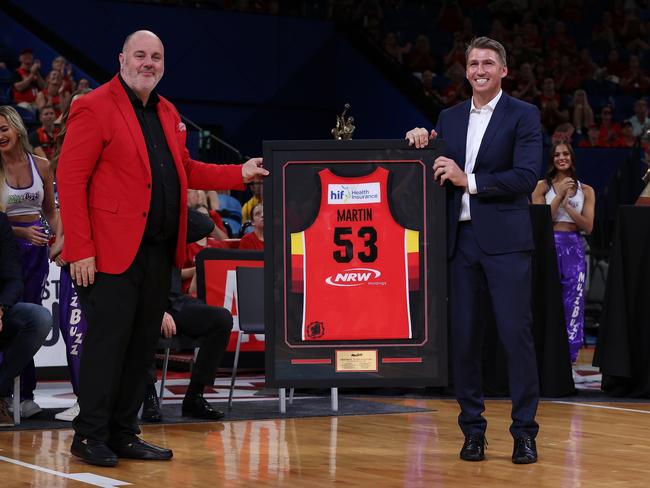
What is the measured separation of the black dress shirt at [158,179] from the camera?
5359mm

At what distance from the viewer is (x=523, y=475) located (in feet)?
16.6

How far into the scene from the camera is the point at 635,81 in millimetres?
18344

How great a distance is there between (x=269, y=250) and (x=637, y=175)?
860cm

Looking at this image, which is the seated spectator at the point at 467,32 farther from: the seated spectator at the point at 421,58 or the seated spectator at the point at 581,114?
the seated spectator at the point at 581,114

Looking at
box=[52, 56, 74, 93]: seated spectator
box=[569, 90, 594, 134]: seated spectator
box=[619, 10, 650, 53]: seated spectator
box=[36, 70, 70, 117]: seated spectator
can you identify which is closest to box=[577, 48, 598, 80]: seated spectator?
box=[619, 10, 650, 53]: seated spectator

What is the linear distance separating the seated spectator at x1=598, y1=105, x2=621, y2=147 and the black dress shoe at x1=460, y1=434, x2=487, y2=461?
1115cm

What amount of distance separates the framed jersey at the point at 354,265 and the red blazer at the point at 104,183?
23.2 inches

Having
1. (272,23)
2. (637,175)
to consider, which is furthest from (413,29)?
(637,175)

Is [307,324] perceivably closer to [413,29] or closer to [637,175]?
[637,175]

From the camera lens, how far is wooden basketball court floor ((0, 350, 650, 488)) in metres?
4.94

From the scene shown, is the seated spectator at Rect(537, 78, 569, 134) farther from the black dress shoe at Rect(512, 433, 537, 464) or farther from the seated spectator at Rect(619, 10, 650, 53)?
the black dress shoe at Rect(512, 433, 537, 464)

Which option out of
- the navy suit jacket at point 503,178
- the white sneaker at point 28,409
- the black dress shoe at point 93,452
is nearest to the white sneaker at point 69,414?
the white sneaker at point 28,409

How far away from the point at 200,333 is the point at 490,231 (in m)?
2.31

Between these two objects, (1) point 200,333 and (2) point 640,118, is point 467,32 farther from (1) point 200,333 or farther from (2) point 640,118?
(1) point 200,333
